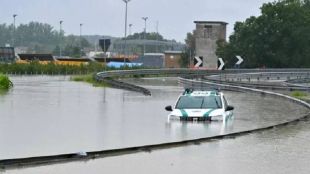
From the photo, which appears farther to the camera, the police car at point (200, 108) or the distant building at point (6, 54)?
the distant building at point (6, 54)

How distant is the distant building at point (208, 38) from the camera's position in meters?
129

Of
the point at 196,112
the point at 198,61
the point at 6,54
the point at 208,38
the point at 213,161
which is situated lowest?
the point at 6,54

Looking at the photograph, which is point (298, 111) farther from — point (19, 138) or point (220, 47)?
point (220, 47)

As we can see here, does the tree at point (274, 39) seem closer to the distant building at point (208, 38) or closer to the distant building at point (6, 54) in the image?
the distant building at point (208, 38)

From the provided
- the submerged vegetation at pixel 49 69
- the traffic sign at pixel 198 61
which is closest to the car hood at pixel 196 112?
the traffic sign at pixel 198 61

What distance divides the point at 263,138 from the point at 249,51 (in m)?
91.5

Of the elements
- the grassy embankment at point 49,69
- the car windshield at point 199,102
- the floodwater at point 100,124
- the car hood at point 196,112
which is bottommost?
the grassy embankment at point 49,69

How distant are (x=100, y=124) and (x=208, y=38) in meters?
107

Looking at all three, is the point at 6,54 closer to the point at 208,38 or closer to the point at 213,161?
the point at 208,38

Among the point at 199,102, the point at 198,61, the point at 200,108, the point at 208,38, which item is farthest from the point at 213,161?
the point at 208,38

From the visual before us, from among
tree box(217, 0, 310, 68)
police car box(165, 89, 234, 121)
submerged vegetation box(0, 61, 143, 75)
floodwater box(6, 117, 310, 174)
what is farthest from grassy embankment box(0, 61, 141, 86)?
floodwater box(6, 117, 310, 174)

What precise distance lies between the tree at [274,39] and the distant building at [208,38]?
535 inches

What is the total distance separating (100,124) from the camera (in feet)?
83.3

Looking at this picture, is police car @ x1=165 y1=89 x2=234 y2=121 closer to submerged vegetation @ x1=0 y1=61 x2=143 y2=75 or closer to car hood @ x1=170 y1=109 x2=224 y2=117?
car hood @ x1=170 y1=109 x2=224 y2=117
